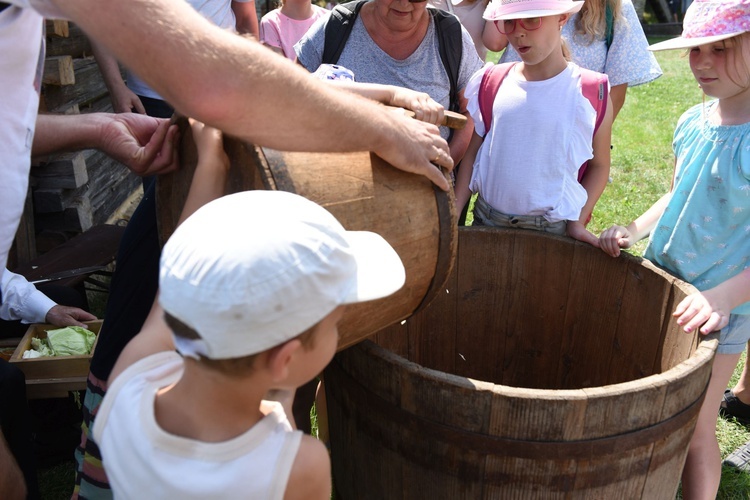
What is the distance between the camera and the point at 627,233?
263 centimetres

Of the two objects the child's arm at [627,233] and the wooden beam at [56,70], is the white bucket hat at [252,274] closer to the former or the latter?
the child's arm at [627,233]

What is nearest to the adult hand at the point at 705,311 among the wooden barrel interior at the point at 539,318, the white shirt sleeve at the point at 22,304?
the wooden barrel interior at the point at 539,318

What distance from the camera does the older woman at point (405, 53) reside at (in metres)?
3.13

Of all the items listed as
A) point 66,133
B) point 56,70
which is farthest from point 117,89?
point 66,133

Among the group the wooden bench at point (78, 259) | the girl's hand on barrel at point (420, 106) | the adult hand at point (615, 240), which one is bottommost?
the wooden bench at point (78, 259)

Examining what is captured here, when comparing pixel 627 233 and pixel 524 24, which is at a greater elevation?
pixel 524 24

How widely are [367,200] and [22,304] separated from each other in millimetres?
2144

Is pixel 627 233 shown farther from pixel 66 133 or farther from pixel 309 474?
pixel 66 133

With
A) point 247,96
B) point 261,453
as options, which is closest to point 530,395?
point 261,453

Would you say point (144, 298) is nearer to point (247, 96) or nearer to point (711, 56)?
point (247, 96)

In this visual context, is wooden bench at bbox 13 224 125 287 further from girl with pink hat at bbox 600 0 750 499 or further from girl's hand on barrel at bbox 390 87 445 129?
girl with pink hat at bbox 600 0 750 499

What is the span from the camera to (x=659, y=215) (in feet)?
9.01

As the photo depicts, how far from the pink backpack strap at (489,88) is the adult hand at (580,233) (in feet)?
1.77

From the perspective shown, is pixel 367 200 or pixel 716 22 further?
pixel 716 22
